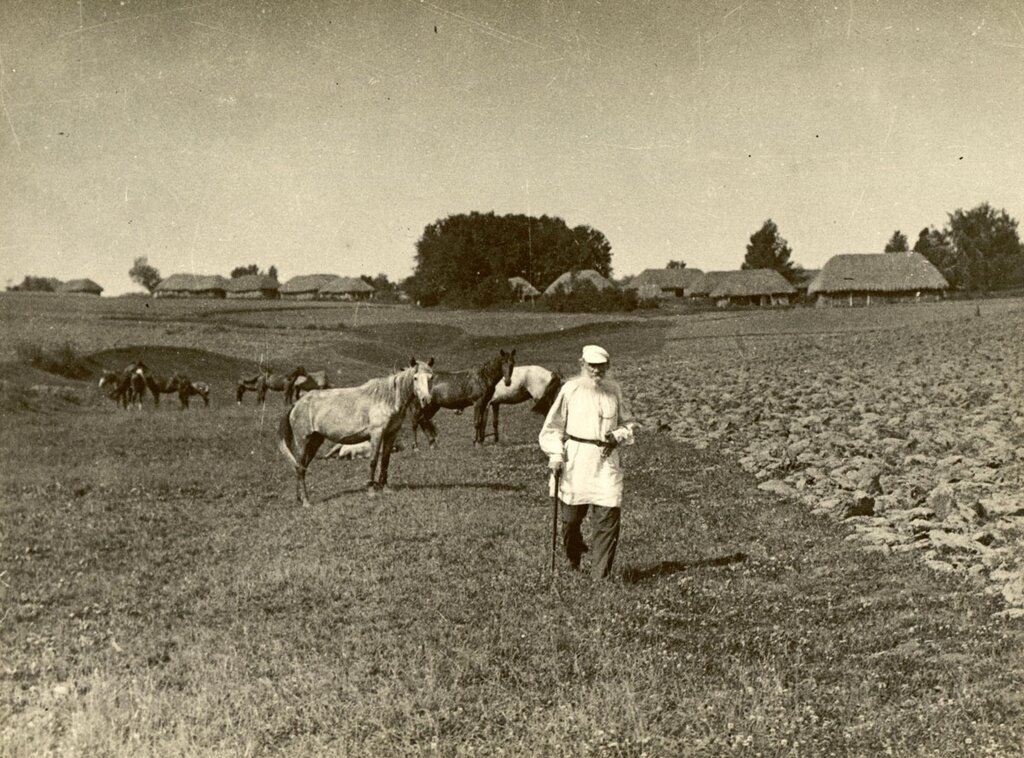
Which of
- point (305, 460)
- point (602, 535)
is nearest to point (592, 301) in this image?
point (305, 460)

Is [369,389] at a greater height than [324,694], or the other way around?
[369,389]

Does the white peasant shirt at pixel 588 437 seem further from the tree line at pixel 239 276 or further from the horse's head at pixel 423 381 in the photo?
the tree line at pixel 239 276

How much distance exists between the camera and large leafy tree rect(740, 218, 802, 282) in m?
103

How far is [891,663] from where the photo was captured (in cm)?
759

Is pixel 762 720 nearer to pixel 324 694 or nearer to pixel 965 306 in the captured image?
pixel 324 694

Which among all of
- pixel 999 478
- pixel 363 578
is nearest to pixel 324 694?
pixel 363 578

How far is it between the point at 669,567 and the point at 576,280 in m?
77.3

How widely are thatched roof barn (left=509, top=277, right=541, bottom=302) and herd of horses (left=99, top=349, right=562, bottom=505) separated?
61.9m

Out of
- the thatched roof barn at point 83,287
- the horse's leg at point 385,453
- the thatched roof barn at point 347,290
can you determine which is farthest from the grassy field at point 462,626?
the thatched roof barn at point 83,287

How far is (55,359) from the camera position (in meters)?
36.6

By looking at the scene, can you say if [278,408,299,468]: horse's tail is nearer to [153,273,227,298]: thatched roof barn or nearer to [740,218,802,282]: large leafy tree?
[740,218,802,282]: large leafy tree

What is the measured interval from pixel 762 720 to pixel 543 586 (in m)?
3.65

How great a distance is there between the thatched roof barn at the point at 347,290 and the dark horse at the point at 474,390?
332 ft

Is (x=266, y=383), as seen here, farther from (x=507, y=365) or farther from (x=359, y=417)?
(x=359, y=417)
